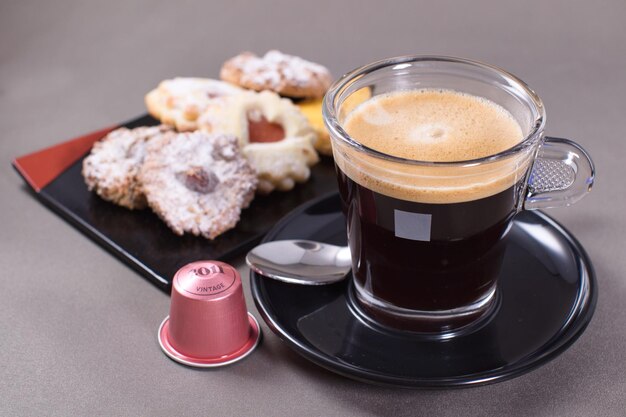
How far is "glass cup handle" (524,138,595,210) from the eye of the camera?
1.54m

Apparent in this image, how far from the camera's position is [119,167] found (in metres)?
2.10

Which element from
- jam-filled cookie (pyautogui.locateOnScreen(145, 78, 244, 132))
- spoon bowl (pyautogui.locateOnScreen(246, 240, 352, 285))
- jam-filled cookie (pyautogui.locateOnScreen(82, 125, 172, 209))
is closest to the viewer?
spoon bowl (pyautogui.locateOnScreen(246, 240, 352, 285))

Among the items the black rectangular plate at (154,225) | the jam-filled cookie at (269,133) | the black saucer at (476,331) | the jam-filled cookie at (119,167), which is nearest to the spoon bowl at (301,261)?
the black saucer at (476,331)

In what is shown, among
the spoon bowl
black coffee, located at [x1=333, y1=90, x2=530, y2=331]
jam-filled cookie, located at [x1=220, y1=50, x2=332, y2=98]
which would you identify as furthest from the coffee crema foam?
jam-filled cookie, located at [x1=220, y1=50, x2=332, y2=98]

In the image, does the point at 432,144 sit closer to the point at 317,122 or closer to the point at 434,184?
the point at 434,184

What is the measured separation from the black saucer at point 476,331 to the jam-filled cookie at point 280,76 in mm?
691

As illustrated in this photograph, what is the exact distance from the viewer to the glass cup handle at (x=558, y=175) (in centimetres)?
154

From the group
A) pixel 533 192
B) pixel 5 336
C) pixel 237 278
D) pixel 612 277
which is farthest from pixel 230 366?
pixel 612 277

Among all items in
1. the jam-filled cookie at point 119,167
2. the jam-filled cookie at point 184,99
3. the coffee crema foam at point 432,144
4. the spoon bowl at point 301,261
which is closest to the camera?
the coffee crema foam at point 432,144

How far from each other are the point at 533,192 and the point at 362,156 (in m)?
0.36

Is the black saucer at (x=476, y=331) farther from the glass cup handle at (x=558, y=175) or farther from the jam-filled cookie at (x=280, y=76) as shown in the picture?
the jam-filled cookie at (x=280, y=76)

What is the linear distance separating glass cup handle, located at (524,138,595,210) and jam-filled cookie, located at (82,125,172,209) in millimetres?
974

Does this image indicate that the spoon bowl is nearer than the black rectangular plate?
Yes

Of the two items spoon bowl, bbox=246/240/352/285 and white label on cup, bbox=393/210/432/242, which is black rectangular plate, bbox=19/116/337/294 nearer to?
spoon bowl, bbox=246/240/352/285
